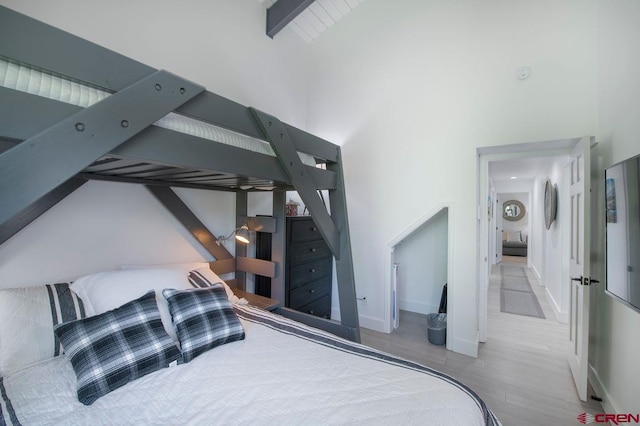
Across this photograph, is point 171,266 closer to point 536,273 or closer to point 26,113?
point 26,113

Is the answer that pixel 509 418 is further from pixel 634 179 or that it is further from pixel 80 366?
pixel 80 366

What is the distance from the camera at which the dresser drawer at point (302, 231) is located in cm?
270

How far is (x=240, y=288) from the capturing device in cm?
261

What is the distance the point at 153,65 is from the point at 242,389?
2253 mm

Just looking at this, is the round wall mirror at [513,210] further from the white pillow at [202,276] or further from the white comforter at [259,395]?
the white pillow at [202,276]

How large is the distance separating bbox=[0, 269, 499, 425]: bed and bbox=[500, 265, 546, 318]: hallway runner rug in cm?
332

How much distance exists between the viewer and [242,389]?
112 centimetres

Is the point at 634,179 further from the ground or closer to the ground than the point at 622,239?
further from the ground

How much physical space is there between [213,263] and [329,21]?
10.4 ft

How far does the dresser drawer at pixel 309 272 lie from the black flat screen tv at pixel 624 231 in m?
2.20

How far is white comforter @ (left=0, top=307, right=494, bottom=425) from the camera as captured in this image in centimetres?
98

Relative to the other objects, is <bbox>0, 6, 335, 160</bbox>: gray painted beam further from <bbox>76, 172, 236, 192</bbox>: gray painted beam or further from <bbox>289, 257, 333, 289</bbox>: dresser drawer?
<bbox>289, 257, 333, 289</bbox>: dresser drawer

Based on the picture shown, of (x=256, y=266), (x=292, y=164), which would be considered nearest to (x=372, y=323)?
(x=256, y=266)

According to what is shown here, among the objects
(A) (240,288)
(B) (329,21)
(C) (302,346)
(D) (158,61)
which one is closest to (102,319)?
(C) (302,346)
